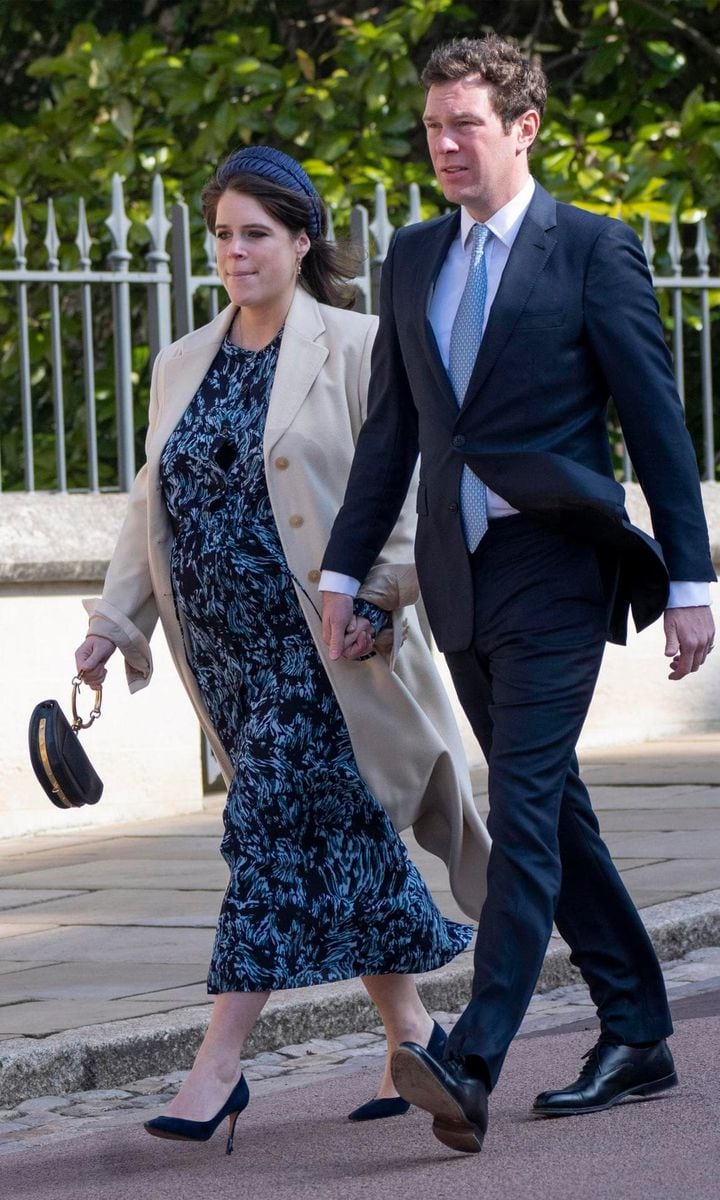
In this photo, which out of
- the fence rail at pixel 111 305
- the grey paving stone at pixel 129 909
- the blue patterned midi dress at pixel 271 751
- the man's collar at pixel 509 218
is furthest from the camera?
the fence rail at pixel 111 305

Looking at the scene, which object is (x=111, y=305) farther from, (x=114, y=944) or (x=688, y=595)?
(x=688, y=595)

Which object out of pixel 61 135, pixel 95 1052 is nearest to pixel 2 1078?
pixel 95 1052

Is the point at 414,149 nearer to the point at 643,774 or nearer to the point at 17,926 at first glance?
the point at 643,774

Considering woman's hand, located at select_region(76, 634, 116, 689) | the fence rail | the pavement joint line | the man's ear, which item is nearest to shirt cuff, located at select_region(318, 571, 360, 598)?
woman's hand, located at select_region(76, 634, 116, 689)

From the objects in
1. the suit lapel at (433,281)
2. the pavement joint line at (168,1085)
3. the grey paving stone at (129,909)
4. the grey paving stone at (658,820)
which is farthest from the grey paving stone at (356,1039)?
the grey paving stone at (658,820)

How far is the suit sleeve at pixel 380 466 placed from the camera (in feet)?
13.2

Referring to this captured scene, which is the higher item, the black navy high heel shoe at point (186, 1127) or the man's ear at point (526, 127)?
the man's ear at point (526, 127)

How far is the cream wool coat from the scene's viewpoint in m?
4.12

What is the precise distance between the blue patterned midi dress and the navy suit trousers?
1.00 feet

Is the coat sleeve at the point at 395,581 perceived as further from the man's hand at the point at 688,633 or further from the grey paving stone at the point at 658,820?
the grey paving stone at the point at 658,820

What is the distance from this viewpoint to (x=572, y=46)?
1222 centimetres

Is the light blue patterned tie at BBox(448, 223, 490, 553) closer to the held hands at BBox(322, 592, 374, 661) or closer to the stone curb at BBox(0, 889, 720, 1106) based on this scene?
the held hands at BBox(322, 592, 374, 661)

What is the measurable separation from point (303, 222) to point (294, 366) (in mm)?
303

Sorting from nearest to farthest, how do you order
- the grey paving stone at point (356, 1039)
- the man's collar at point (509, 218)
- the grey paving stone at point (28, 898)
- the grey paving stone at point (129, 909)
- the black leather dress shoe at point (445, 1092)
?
the black leather dress shoe at point (445, 1092)
the man's collar at point (509, 218)
the grey paving stone at point (356, 1039)
the grey paving stone at point (129, 909)
the grey paving stone at point (28, 898)
